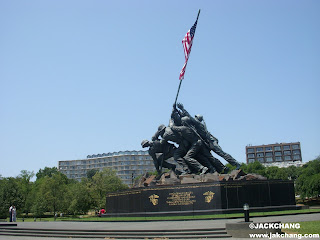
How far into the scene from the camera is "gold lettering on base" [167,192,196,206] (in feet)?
75.7

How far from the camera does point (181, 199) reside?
23.5 meters

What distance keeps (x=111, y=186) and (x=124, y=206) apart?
113 feet

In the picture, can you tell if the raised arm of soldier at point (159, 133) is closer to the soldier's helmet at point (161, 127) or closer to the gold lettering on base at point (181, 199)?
the soldier's helmet at point (161, 127)

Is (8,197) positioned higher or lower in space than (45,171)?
lower

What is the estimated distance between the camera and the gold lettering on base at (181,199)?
75.7 feet

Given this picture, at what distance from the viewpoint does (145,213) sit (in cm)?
2466

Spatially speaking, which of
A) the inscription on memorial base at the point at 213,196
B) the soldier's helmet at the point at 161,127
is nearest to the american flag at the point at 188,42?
the soldier's helmet at the point at 161,127

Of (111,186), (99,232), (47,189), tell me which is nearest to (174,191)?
(99,232)

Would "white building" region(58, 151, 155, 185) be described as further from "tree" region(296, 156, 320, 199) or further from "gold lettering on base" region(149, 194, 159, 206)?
"gold lettering on base" region(149, 194, 159, 206)

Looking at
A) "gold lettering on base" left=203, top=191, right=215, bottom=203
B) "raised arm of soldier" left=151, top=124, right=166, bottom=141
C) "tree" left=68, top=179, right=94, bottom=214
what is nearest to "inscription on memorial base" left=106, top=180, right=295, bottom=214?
"gold lettering on base" left=203, top=191, right=215, bottom=203

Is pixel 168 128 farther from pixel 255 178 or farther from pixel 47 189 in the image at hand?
pixel 47 189

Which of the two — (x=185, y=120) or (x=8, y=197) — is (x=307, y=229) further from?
(x=8, y=197)

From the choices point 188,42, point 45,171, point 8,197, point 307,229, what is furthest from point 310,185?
point 45,171

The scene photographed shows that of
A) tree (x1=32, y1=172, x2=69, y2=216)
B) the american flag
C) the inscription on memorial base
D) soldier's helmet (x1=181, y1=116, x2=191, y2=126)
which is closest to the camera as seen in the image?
the inscription on memorial base
